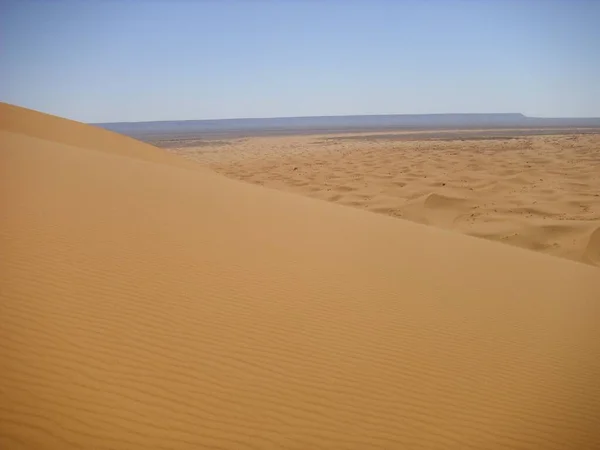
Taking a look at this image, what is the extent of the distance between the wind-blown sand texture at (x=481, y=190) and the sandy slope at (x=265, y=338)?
10.3 feet

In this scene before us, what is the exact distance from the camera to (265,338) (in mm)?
3332

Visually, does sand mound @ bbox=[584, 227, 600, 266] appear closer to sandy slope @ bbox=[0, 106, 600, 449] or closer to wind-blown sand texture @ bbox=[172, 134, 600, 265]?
wind-blown sand texture @ bbox=[172, 134, 600, 265]

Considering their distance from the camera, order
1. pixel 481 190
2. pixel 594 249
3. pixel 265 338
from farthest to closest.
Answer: pixel 481 190, pixel 594 249, pixel 265 338

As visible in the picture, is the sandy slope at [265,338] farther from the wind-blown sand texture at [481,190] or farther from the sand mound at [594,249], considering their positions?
the wind-blown sand texture at [481,190]

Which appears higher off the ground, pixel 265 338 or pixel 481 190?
pixel 481 190

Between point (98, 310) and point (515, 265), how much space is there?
5268mm

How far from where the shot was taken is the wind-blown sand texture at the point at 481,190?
9031 mm

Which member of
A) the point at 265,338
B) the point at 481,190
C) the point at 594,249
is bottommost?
the point at 594,249

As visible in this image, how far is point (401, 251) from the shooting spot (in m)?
6.16

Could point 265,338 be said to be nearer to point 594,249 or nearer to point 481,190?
point 594,249

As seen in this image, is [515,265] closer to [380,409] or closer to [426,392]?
[426,392]

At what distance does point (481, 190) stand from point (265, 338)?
1112cm

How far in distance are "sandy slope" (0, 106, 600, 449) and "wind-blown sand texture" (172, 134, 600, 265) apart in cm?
315

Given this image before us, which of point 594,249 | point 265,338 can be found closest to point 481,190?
point 594,249
